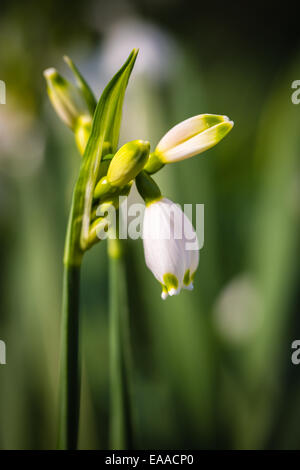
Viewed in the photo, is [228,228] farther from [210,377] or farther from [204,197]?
[210,377]

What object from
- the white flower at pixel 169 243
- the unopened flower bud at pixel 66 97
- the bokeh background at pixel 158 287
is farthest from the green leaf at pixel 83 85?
the bokeh background at pixel 158 287

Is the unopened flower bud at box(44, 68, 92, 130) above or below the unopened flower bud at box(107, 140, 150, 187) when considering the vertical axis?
above

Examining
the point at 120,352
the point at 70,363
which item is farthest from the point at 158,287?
the point at 70,363

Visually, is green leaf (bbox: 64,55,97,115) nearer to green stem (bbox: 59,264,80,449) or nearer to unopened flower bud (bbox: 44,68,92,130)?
unopened flower bud (bbox: 44,68,92,130)

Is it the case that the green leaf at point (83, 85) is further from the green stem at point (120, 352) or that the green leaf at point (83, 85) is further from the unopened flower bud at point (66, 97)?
the green stem at point (120, 352)

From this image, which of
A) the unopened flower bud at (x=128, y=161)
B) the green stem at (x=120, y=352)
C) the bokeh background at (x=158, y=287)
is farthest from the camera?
the bokeh background at (x=158, y=287)

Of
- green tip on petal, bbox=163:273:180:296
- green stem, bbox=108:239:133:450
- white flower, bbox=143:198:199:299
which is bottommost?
green stem, bbox=108:239:133:450

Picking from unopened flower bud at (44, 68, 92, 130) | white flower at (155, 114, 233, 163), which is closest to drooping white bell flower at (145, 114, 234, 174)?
white flower at (155, 114, 233, 163)
